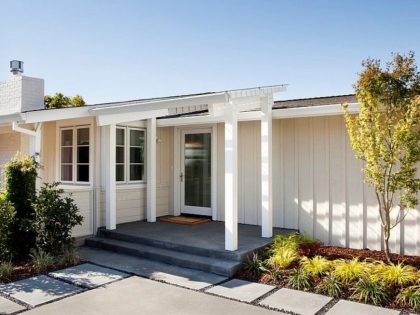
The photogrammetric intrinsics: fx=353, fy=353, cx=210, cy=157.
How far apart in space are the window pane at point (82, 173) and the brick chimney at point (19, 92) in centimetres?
334

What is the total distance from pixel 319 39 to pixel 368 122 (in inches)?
179

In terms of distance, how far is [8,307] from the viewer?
13.8ft

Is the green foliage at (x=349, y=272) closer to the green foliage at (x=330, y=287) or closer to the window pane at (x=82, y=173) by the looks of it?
the green foliage at (x=330, y=287)

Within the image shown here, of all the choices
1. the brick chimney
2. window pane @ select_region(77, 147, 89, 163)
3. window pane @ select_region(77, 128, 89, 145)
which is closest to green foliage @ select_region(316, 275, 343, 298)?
window pane @ select_region(77, 147, 89, 163)

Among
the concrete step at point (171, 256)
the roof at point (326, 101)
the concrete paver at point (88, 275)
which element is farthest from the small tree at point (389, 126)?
the concrete paver at point (88, 275)

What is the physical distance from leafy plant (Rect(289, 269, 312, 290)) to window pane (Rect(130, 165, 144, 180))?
15.6ft

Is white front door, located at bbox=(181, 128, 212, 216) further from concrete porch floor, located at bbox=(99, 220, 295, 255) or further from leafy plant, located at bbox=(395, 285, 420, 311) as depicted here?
leafy plant, located at bbox=(395, 285, 420, 311)

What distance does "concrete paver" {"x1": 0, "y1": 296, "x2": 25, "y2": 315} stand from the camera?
409cm

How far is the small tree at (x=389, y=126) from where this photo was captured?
17.1 ft

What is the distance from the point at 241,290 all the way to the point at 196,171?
14.9 ft

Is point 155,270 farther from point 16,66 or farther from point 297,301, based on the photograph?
point 16,66

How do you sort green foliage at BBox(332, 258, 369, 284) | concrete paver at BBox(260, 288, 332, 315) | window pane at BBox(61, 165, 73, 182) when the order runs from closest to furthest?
concrete paver at BBox(260, 288, 332, 315) → green foliage at BBox(332, 258, 369, 284) → window pane at BBox(61, 165, 73, 182)

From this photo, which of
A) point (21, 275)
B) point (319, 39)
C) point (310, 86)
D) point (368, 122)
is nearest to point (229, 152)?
point (368, 122)

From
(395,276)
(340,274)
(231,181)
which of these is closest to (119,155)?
(231,181)
